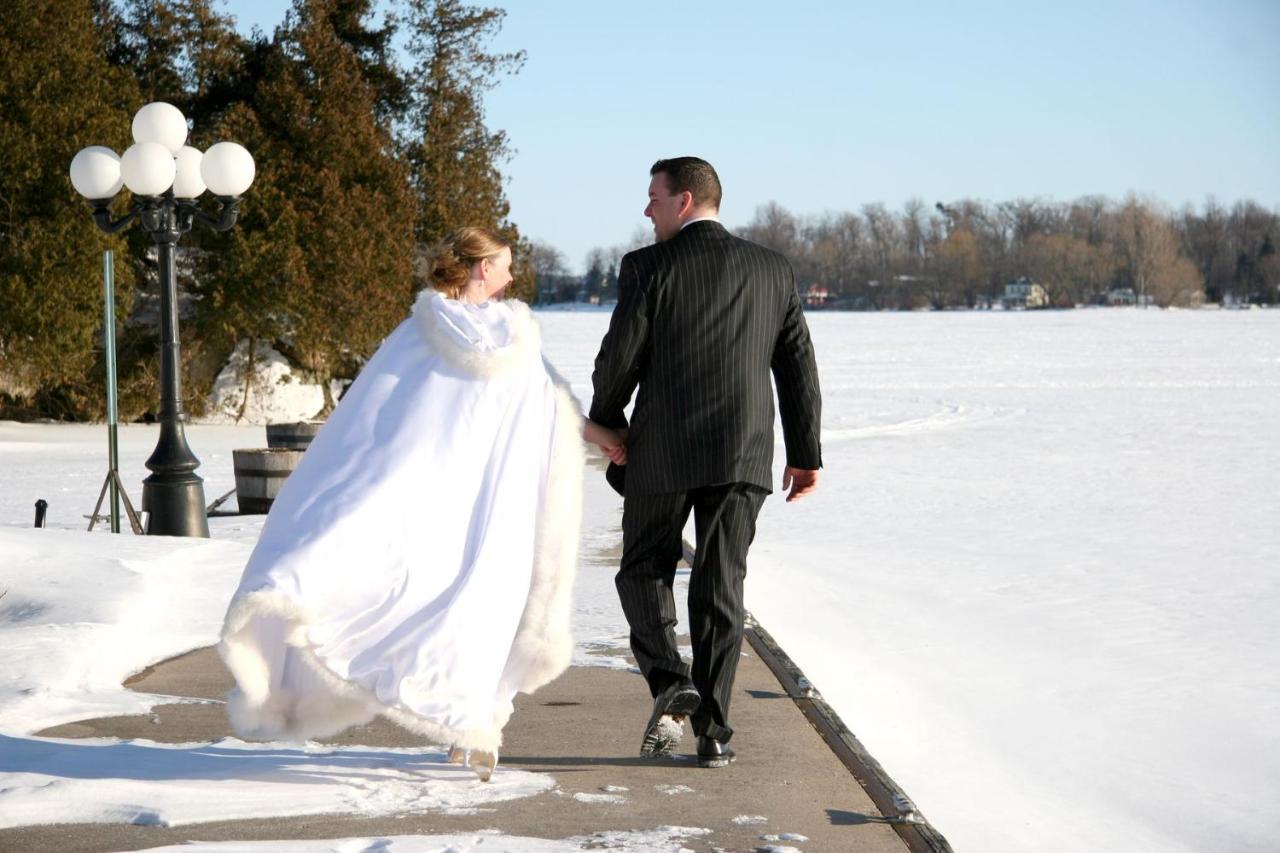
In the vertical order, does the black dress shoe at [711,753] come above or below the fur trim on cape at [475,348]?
below

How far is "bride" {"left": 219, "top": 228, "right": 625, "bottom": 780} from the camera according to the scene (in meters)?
4.36

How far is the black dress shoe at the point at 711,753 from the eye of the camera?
4781 millimetres

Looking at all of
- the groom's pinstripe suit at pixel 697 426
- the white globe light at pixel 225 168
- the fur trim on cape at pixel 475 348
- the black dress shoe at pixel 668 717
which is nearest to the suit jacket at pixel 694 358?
the groom's pinstripe suit at pixel 697 426

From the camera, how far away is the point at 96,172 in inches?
472

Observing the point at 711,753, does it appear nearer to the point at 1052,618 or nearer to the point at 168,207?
the point at 1052,618

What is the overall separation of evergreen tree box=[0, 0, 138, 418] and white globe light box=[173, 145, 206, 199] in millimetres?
14056

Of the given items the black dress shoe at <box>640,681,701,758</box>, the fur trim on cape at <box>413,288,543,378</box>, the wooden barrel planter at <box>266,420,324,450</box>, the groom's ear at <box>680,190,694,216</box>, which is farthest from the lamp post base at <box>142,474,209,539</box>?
the groom's ear at <box>680,190,694,216</box>

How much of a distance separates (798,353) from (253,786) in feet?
7.21

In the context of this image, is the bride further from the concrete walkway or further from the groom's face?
the groom's face

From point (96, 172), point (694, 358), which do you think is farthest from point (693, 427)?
point (96, 172)

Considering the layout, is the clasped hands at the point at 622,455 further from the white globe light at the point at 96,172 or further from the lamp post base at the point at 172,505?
the white globe light at the point at 96,172

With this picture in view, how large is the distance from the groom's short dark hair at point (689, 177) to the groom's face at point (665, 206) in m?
0.02

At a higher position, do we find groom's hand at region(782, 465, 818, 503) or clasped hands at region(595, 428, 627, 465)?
clasped hands at region(595, 428, 627, 465)

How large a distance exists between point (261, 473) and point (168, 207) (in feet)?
7.60
